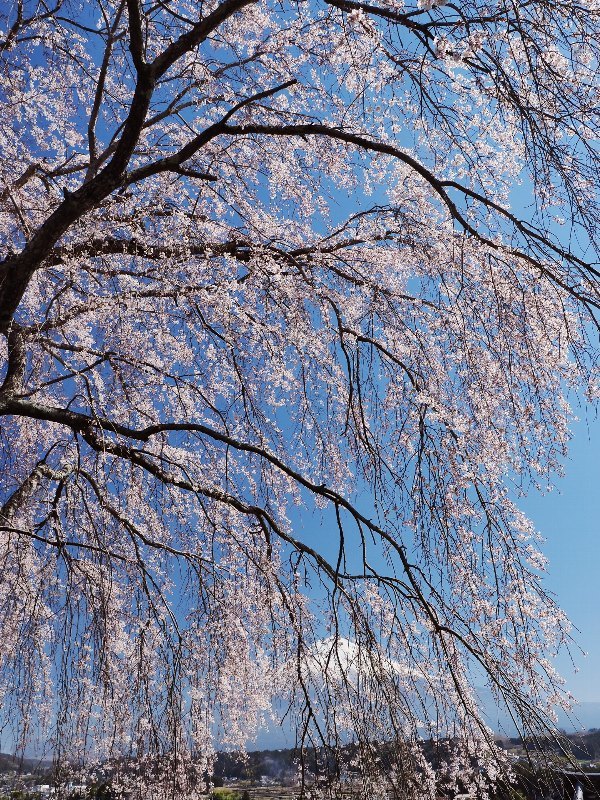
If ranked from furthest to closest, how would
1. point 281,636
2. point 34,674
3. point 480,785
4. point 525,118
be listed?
point 34,674, point 281,636, point 480,785, point 525,118

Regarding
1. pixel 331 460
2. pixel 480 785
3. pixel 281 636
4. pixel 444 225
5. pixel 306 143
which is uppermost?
pixel 306 143

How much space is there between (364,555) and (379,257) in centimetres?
237

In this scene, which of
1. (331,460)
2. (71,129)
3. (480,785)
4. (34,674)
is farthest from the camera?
(71,129)

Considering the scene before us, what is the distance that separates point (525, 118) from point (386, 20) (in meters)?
1.12

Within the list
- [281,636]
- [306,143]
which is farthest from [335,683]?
[306,143]

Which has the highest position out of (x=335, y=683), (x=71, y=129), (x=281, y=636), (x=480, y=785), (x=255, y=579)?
(x=71, y=129)

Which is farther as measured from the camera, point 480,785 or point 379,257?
point 379,257

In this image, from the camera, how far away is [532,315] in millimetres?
3564

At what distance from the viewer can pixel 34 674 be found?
4.05 metres

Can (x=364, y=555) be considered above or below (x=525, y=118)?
below

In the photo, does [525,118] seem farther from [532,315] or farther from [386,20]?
[532,315]

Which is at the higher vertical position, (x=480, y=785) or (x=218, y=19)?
(x=218, y=19)

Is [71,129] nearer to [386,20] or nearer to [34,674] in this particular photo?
[386,20]

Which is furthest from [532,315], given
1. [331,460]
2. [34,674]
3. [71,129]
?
[71,129]
